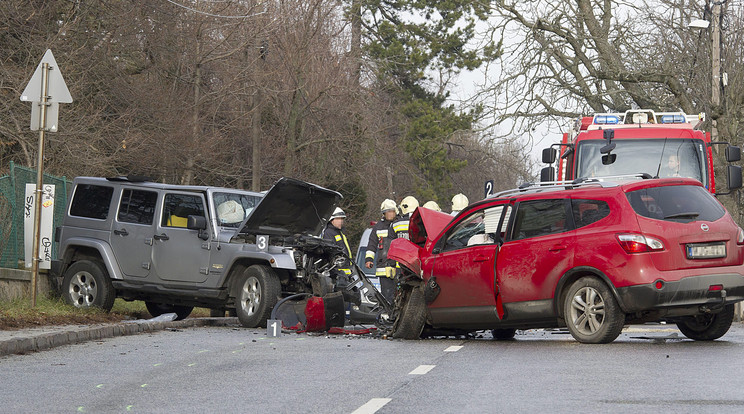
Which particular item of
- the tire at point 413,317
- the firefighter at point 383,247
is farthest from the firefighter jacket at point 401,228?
the tire at point 413,317

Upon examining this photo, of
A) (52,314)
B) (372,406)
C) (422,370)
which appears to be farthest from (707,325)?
A: (52,314)

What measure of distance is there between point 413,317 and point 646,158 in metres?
6.46

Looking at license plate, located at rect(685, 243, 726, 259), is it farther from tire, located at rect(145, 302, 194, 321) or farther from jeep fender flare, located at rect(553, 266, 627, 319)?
tire, located at rect(145, 302, 194, 321)

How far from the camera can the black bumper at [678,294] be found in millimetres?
10914

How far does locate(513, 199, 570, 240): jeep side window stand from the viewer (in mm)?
11836

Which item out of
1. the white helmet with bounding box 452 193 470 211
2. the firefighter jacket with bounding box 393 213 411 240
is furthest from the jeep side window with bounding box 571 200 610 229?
the white helmet with bounding box 452 193 470 211

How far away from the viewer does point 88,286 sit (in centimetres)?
1645

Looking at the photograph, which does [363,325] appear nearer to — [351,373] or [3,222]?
[3,222]

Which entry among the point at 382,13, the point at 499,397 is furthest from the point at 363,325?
the point at 382,13

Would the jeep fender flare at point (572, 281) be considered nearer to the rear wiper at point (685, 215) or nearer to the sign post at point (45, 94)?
the rear wiper at point (685, 215)

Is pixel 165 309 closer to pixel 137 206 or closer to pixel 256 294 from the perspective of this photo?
pixel 137 206

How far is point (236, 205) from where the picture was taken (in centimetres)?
1630

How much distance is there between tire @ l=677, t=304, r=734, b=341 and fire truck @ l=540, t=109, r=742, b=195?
5440mm

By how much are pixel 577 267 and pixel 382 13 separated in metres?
45.0
